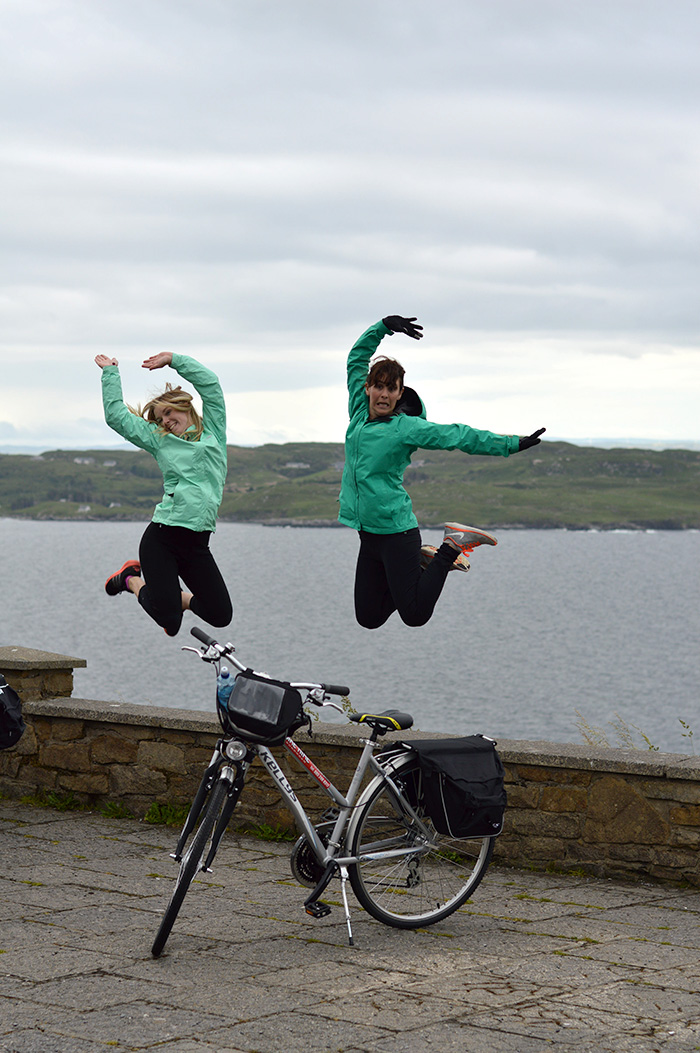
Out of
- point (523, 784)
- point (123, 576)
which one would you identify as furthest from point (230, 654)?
point (523, 784)

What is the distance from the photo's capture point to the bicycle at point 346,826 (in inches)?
214

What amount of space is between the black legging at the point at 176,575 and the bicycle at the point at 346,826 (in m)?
→ 1.54

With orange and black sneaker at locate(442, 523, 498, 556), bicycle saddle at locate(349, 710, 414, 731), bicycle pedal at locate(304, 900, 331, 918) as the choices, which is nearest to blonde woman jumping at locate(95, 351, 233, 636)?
orange and black sneaker at locate(442, 523, 498, 556)

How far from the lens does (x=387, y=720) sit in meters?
5.84

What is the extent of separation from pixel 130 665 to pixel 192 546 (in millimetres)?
51795

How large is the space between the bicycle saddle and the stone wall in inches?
49.2

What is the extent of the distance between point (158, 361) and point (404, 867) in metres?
3.07

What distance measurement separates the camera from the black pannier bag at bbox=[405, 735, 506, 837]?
5.75 metres

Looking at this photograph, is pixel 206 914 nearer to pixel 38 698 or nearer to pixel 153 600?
pixel 153 600

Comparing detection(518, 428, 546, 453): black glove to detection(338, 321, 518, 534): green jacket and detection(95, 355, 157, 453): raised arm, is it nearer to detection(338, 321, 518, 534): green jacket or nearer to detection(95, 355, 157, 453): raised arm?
detection(338, 321, 518, 534): green jacket

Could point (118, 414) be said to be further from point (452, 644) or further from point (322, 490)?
point (322, 490)

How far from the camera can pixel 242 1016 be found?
455 centimetres

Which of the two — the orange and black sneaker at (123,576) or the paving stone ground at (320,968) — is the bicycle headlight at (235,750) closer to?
the paving stone ground at (320,968)

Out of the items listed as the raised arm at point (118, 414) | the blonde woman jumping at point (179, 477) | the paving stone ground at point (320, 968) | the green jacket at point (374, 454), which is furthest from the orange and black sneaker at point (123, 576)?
the paving stone ground at point (320, 968)
